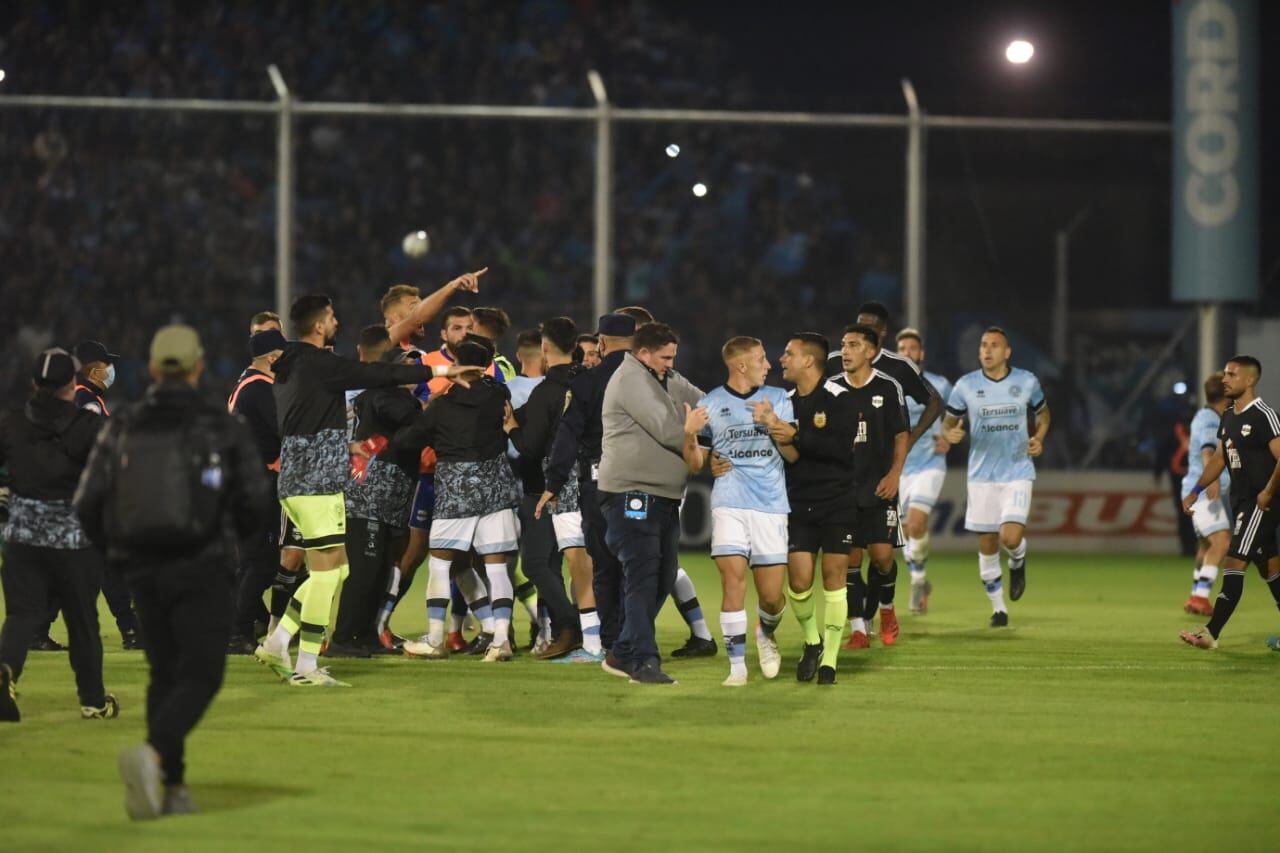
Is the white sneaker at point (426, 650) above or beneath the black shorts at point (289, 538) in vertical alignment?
beneath

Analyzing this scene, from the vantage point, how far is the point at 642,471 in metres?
10.9

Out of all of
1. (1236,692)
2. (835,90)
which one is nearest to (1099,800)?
(1236,692)

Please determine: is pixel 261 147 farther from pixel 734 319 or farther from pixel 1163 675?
pixel 1163 675

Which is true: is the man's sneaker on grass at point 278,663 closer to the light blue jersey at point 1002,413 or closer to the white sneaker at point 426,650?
the white sneaker at point 426,650

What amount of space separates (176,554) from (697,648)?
6069 mm

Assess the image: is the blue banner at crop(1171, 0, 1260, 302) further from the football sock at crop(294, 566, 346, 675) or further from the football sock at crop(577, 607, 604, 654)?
the football sock at crop(294, 566, 346, 675)

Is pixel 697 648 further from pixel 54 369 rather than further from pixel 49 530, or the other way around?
pixel 54 369

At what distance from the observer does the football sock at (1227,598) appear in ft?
42.8

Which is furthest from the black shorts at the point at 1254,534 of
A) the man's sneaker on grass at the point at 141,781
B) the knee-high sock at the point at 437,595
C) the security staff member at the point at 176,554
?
the man's sneaker on grass at the point at 141,781

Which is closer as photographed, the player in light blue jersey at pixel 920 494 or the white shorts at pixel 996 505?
the white shorts at pixel 996 505

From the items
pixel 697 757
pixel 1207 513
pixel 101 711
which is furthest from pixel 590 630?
pixel 1207 513

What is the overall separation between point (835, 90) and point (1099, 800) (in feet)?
94.0

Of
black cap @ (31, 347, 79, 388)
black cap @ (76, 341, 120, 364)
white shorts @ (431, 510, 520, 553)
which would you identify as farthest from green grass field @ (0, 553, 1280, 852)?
black cap @ (76, 341, 120, 364)

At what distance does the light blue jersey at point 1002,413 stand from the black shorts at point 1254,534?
2.64m
